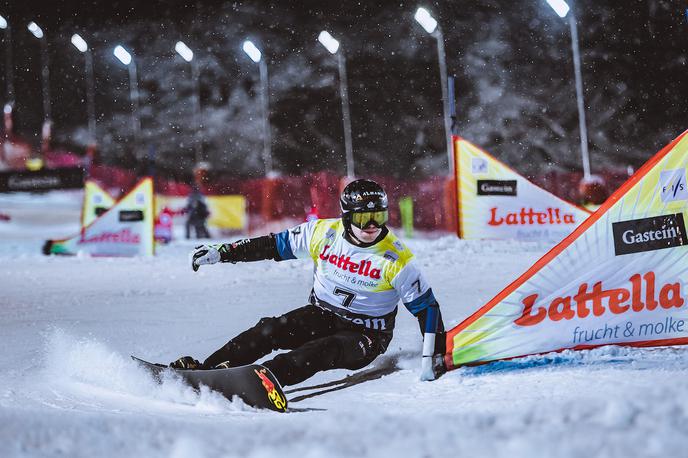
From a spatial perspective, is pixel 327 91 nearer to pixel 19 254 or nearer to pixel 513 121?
pixel 513 121

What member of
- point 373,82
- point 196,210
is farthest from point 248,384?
point 373,82

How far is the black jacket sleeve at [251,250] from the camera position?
14.3ft

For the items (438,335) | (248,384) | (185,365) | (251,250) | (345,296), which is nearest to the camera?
A: (248,384)

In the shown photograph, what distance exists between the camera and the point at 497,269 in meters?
9.16

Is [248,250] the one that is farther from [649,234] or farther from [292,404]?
[649,234]

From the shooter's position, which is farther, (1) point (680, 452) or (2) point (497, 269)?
(2) point (497, 269)

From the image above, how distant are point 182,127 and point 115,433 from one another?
34.3 metres

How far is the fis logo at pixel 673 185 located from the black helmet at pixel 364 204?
1.47m

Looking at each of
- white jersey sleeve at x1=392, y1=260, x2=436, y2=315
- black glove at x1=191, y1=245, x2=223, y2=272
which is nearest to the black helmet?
white jersey sleeve at x1=392, y1=260, x2=436, y2=315

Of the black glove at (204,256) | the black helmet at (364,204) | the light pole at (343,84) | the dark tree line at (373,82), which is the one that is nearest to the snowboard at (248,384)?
the black glove at (204,256)

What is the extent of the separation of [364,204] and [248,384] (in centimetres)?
121

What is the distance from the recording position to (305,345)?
377 centimetres

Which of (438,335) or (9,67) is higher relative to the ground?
(9,67)

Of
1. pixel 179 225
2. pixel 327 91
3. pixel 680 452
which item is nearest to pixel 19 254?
pixel 179 225
